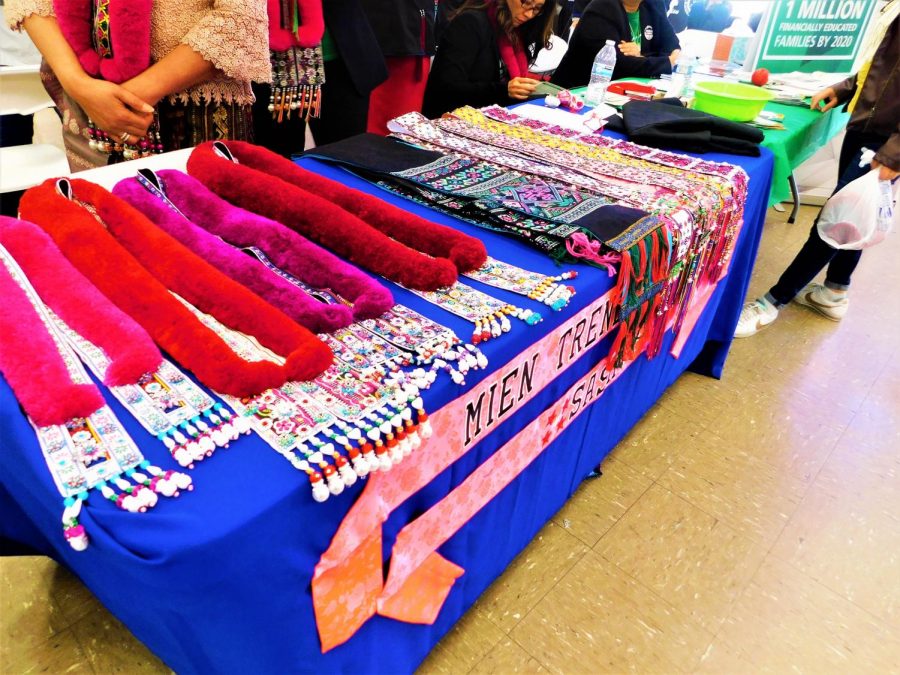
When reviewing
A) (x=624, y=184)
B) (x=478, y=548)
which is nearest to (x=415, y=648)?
(x=478, y=548)

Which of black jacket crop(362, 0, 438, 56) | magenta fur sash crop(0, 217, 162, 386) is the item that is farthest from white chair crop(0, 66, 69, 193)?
magenta fur sash crop(0, 217, 162, 386)

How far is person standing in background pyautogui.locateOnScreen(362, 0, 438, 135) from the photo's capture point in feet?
6.59

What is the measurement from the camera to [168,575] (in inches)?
20.1

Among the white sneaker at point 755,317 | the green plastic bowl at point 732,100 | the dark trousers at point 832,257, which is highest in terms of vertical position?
the green plastic bowl at point 732,100

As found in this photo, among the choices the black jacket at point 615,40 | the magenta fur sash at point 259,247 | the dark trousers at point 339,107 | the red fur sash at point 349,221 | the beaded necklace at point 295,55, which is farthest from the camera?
the black jacket at point 615,40

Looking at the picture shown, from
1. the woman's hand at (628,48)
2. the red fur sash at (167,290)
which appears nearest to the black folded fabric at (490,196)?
the red fur sash at (167,290)

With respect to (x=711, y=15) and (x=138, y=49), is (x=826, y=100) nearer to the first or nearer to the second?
(x=138, y=49)

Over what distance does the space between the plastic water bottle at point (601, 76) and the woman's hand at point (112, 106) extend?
145 centimetres

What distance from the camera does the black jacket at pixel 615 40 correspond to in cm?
255

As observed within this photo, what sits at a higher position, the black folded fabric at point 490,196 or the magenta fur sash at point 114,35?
the magenta fur sash at point 114,35

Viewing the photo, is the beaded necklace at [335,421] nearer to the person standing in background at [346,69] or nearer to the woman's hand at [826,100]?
the person standing in background at [346,69]

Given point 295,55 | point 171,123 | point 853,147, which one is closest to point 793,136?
point 853,147

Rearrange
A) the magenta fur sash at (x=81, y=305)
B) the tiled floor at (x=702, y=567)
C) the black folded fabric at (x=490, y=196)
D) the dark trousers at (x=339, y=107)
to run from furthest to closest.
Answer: the dark trousers at (x=339, y=107) < the tiled floor at (x=702, y=567) < the black folded fabric at (x=490, y=196) < the magenta fur sash at (x=81, y=305)

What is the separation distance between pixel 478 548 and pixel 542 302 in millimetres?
483
